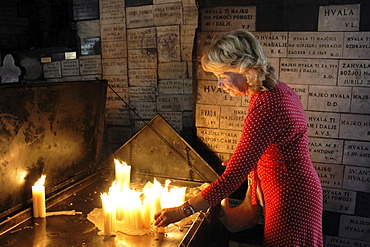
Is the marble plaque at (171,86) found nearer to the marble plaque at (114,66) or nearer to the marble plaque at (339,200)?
the marble plaque at (114,66)

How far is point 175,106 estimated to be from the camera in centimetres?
366

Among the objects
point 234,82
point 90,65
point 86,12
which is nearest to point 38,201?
point 234,82

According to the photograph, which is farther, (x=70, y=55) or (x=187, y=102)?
(x=70, y=55)

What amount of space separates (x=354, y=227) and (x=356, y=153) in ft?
2.26

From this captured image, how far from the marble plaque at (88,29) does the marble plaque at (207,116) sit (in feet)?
4.97

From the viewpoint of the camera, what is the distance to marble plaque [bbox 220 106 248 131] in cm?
320

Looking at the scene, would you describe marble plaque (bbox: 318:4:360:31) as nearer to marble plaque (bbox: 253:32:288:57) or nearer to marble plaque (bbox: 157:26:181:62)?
marble plaque (bbox: 253:32:288:57)

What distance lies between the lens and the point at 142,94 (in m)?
3.76

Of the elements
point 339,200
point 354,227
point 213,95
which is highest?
point 213,95

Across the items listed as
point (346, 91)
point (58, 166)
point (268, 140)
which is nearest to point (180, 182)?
point (58, 166)

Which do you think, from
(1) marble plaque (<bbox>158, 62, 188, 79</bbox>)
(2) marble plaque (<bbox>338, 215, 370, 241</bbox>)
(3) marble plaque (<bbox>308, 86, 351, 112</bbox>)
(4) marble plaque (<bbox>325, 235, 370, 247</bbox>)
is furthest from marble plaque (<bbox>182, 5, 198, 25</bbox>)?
(4) marble plaque (<bbox>325, 235, 370, 247</bbox>)

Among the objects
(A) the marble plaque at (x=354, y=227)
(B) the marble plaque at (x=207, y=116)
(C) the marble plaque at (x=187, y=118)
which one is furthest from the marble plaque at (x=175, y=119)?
(A) the marble plaque at (x=354, y=227)

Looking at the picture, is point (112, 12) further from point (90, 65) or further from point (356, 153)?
point (356, 153)

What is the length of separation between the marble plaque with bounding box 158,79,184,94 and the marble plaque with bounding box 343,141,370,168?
66.8 inches
